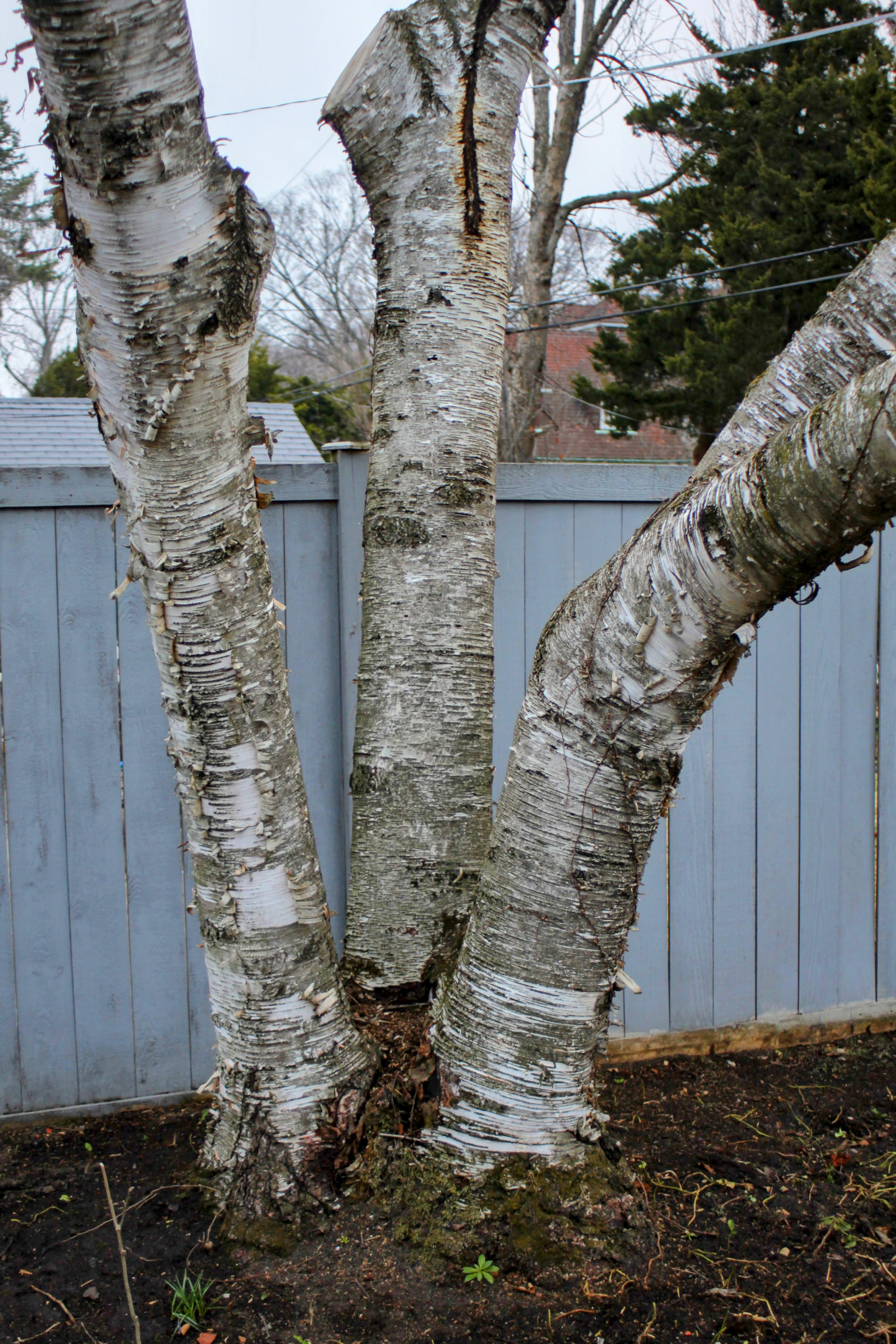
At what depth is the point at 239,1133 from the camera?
1.83 m

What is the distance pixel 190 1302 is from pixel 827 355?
194cm

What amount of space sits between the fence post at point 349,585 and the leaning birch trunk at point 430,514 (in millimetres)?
553

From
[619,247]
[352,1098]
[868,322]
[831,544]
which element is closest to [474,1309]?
[352,1098]

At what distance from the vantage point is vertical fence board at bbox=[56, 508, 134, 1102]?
2545mm

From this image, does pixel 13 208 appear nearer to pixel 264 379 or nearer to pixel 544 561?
pixel 264 379

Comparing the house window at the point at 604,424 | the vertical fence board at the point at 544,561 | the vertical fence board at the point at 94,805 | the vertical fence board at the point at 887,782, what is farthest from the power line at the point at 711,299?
the vertical fence board at the point at 94,805

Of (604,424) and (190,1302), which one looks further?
(604,424)

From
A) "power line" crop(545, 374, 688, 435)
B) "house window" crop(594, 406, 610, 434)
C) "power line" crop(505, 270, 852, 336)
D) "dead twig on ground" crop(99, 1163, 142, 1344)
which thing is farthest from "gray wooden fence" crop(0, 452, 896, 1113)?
"house window" crop(594, 406, 610, 434)

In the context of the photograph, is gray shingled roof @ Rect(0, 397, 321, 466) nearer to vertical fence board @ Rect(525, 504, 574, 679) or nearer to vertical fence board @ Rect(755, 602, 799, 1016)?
vertical fence board @ Rect(525, 504, 574, 679)

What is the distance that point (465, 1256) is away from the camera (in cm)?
172

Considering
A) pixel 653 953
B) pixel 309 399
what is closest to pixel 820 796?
pixel 653 953

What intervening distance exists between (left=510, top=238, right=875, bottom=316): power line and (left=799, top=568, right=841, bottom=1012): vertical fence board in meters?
7.83

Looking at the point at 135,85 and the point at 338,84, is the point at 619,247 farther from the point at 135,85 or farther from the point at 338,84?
the point at 135,85

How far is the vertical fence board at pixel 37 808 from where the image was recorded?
8.23 feet
